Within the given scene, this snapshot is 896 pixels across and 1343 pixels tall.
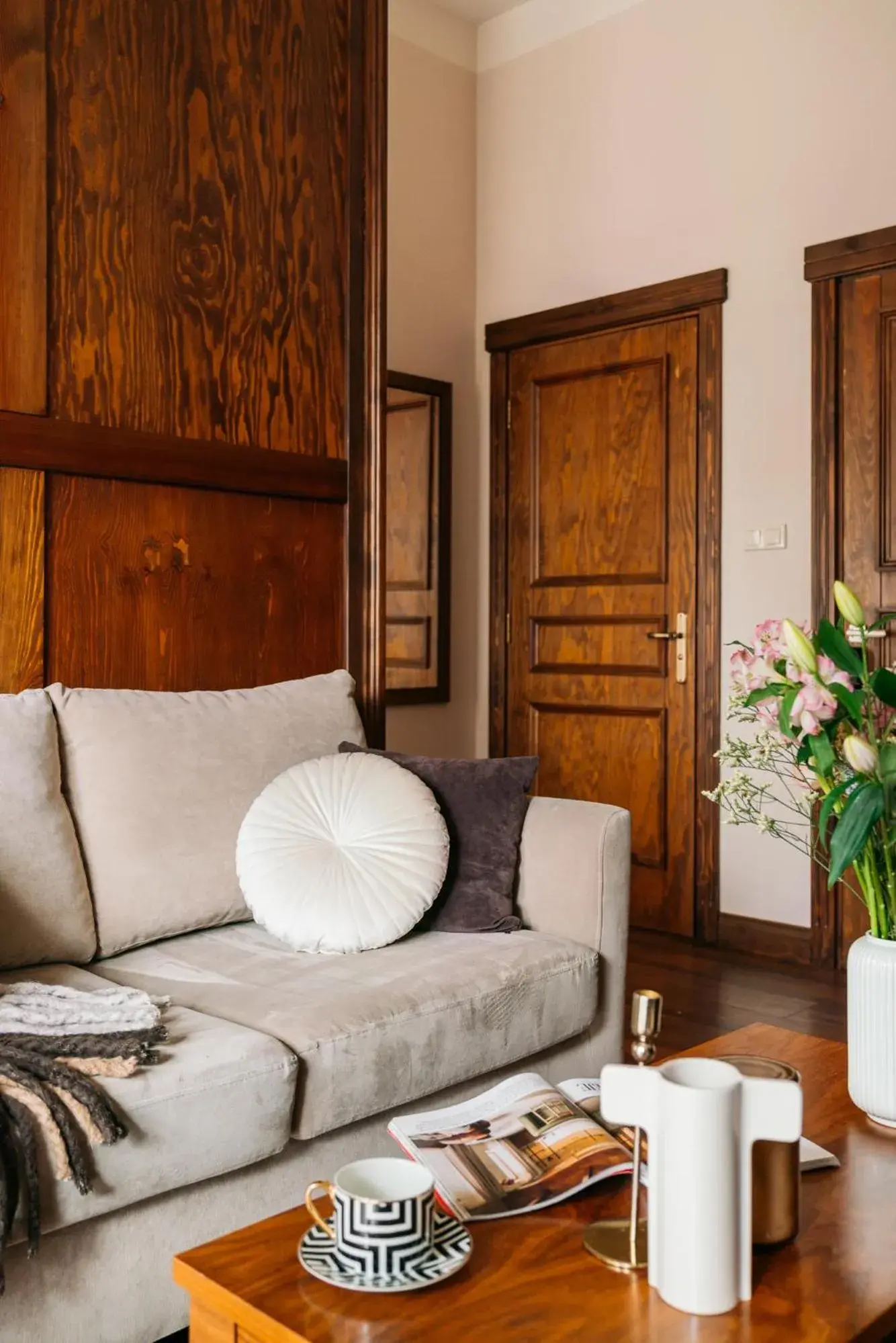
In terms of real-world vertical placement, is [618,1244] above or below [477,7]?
below

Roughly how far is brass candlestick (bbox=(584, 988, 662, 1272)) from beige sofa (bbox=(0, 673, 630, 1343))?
1.91ft

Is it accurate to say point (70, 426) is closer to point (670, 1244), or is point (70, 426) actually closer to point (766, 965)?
point (670, 1244)

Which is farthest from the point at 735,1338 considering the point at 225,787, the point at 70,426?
the point at 70,426

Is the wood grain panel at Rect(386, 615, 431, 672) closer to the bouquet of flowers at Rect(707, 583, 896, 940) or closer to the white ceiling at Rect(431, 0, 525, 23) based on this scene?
the white ceiling at Rect(431, 0, 525, 23)

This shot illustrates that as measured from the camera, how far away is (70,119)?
244cm

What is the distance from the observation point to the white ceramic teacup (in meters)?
1.00

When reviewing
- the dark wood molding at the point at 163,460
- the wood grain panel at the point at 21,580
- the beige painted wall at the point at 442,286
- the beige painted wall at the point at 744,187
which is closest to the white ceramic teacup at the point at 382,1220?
the wood grain panel at the point at 21,580

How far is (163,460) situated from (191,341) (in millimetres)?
291

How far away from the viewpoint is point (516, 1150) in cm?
126

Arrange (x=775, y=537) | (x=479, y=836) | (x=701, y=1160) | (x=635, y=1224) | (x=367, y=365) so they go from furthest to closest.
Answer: (x=775, y=537), (x=367, y=365), (x=479, y=836), (x=635, y=1224), (x=701, y=1160)

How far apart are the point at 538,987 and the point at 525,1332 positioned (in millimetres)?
1052

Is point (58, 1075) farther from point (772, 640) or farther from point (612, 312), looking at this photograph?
point (612, 312)

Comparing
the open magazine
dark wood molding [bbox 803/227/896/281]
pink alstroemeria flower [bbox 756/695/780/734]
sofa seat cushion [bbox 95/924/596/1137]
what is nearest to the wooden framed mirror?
dark wood molding [bbox 803/227/896/281]

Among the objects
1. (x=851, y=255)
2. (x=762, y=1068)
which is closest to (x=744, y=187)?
(x=851, y=255)
